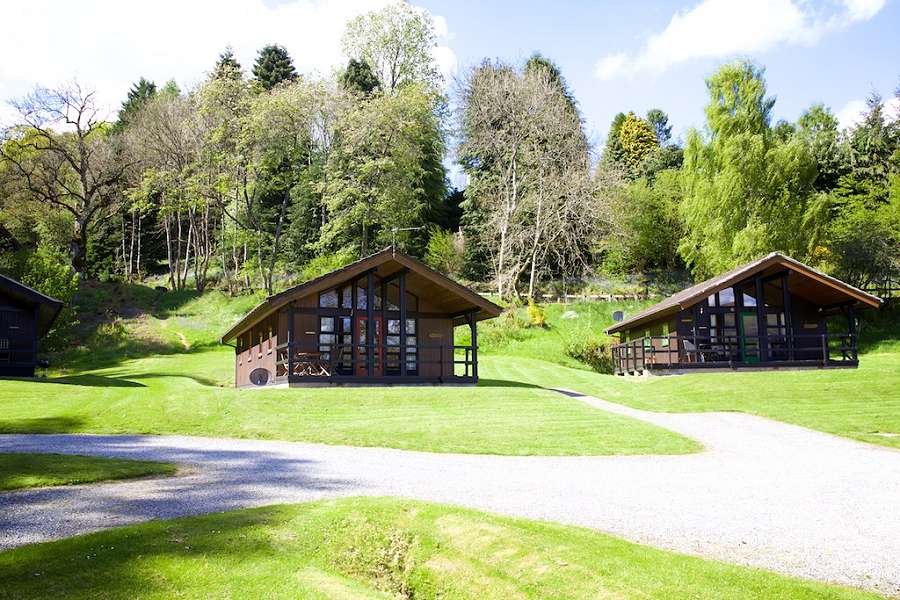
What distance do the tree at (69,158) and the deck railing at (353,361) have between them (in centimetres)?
2796

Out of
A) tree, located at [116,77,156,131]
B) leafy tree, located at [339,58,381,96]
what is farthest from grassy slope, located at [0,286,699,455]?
tree, located at [116,77,156,131]

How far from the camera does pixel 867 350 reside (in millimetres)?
37969

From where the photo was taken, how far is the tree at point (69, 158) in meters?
43.1

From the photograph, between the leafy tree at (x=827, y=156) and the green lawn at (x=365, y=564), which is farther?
the leafy tree at (x=827, y=156)

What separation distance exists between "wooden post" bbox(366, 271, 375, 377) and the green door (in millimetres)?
15187

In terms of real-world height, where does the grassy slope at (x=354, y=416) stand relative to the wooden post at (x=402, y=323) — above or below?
below

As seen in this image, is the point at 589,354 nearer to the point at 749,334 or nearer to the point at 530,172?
the point at 749,334

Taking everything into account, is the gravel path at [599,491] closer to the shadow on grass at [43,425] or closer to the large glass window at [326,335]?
the shadow on grass at [43,425]

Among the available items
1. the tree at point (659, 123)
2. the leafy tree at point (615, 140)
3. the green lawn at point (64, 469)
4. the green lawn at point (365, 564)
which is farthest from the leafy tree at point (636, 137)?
the green lawn at point (365, 564)

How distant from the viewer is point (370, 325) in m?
23.2

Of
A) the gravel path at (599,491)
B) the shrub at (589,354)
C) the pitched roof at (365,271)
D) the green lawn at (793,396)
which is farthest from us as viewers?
the shrub at (589,354)

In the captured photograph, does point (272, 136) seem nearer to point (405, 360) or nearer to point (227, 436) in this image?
point (405, 360)

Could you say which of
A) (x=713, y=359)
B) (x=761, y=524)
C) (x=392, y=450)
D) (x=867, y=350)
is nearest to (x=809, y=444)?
(x=761, y=524)

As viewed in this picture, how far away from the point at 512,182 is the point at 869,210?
2192 cm
